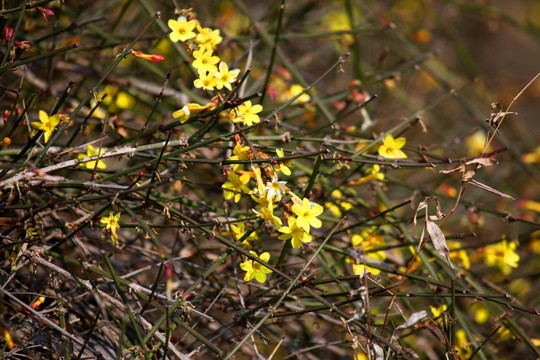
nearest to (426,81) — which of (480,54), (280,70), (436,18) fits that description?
(436,18)

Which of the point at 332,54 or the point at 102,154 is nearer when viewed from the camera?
the point at 102,154

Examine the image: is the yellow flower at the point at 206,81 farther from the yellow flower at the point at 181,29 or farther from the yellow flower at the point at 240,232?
the yellow flower at the point at 240,232

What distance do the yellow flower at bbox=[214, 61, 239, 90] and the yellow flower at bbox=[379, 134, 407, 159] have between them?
644 millimetres

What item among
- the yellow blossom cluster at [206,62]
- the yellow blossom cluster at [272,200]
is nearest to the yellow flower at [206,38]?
the yellow blossom cluster at [206,62]

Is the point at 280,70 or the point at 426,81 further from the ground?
the point at 280,70

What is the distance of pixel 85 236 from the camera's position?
1803 millimetres

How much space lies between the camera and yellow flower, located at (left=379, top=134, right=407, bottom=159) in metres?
1.74

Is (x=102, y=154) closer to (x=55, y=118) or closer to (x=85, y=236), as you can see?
(x=55, y=118)

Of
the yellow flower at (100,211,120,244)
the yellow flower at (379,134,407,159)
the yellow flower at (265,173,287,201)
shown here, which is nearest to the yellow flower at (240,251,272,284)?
the yellow flower at (265,173,287,201)

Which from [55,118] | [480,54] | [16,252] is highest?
[55,118]

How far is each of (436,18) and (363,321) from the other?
262 centimetres

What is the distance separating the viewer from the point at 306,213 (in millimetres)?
1392

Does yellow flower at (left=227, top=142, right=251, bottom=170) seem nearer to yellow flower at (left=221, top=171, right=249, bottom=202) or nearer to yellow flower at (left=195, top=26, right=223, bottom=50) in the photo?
yellow flower at (left=221, top=171, right=249, bottom=202)

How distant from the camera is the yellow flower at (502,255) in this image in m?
2.12
